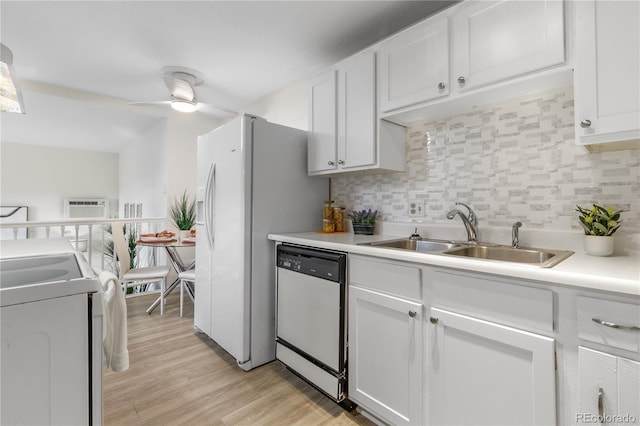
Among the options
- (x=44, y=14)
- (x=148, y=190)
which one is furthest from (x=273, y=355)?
(x=148, y=190)

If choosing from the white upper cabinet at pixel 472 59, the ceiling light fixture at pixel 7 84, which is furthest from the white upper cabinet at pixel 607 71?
the ceiling light fixture at pixel 7 84

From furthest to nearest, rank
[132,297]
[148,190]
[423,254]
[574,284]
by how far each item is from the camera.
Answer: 1. [148,190]
2. [132,297]
3. [423,254]
4. [574,284]

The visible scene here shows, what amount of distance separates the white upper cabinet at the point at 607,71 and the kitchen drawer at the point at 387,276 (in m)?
0.86

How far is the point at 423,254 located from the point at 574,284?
514 mm

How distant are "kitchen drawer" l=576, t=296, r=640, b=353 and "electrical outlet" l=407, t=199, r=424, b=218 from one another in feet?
3.73

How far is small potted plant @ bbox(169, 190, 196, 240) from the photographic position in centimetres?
372

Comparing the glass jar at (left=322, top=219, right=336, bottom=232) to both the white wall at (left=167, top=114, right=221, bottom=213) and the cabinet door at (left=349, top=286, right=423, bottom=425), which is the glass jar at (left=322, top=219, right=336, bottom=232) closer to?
the cabinet door at (left=349, top=286, right=423, bottom=425)

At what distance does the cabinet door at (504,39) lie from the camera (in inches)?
49.5

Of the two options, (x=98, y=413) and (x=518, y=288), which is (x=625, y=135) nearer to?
(x=518, y=288)

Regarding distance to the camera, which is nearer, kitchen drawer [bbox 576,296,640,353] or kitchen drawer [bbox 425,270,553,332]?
kitchen drawer [bbox 576,296,640,353]

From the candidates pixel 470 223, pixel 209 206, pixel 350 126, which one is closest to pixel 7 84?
pixel 209 206

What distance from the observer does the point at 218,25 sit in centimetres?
212

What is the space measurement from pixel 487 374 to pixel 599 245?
732 millimetres

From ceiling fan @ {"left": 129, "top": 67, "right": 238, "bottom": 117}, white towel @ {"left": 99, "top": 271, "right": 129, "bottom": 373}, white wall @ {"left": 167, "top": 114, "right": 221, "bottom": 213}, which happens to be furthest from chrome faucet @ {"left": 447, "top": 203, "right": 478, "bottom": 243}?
white wall @ {"left": 167, "top": 114, "right": 221, "bottom": 213}
